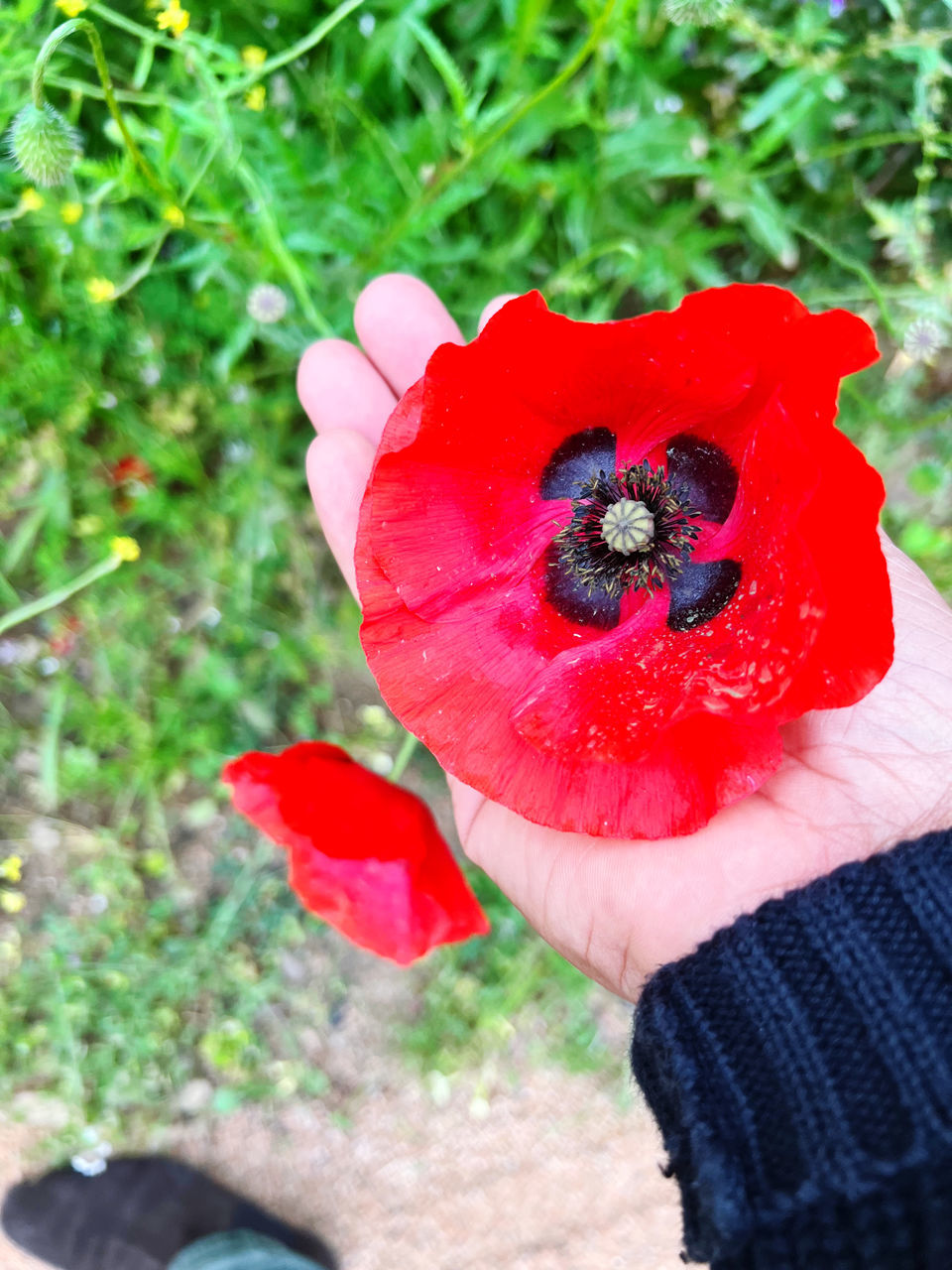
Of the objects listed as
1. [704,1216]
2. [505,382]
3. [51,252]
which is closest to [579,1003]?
[704,1216]

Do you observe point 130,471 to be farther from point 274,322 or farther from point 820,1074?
point 820,1074

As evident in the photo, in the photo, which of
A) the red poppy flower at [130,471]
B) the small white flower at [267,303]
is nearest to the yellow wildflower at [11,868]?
the red poppy flower at [130,471]

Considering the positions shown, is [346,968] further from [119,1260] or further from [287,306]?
[287,306]

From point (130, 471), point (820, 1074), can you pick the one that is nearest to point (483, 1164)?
point (820, 1074)

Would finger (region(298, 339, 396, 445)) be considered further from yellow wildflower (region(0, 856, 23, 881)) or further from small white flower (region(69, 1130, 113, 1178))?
small white flower (region(69, 1130, 113, 1178))

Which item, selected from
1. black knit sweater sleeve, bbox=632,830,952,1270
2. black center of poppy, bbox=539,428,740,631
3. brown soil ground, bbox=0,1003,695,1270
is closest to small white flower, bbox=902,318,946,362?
black center of poppy, bbox=539,428,740,631
